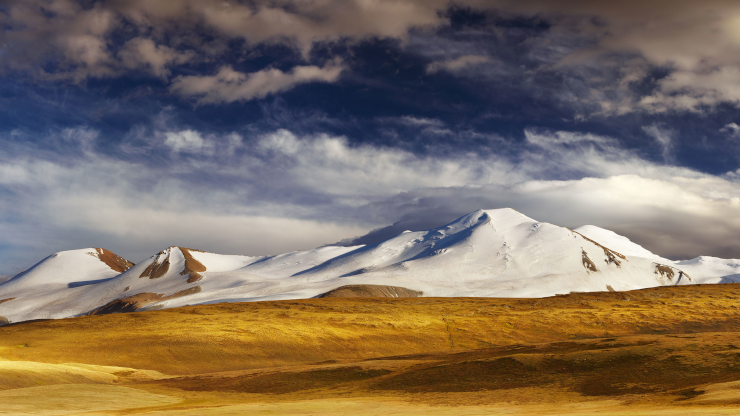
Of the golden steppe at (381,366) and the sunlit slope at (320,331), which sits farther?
the sunlit slope at (320,331)

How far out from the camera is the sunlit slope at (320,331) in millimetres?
76562

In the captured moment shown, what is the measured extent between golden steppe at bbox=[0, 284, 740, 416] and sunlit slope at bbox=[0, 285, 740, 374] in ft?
1.24

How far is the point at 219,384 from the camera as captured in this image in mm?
50250

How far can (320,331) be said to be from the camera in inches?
3659

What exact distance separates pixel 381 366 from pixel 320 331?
1734 inches

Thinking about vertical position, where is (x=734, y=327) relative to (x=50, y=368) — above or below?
below

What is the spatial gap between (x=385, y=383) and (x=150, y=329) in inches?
2462

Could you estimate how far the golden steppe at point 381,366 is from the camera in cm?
3378

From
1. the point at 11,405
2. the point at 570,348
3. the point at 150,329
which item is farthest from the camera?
the point at 150,329

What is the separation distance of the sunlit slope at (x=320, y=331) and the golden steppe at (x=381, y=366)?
1.24 ft

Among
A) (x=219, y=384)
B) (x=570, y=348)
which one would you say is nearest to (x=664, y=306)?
(x=570, y=348)

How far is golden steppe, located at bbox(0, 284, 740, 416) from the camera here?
3378 cm

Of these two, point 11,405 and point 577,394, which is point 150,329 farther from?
point 577,394

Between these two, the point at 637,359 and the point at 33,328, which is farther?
the point at 33,328
